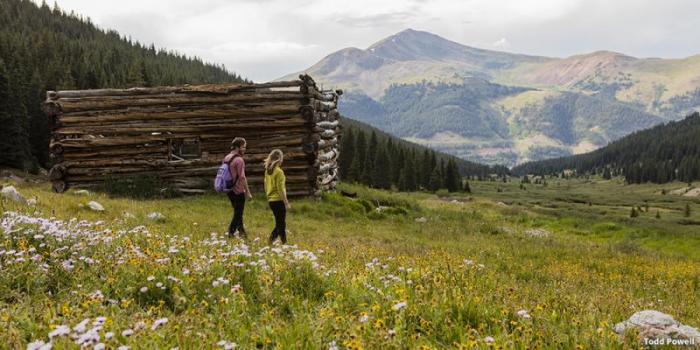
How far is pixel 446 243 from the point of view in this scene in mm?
16109

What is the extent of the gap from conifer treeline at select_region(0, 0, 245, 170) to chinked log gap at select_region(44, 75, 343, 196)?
28170 mm

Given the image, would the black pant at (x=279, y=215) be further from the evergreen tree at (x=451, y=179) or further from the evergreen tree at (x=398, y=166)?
the evergreen tree at (x=451, y=179)

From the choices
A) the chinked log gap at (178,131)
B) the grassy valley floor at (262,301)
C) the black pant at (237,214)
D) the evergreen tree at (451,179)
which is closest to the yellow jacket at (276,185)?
the black pant at (237,214)

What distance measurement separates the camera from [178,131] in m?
22.2

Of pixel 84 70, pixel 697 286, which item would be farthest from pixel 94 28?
pixel 697 286

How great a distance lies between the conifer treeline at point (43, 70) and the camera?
151ft

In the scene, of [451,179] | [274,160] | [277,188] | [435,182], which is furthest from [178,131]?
[451,179]

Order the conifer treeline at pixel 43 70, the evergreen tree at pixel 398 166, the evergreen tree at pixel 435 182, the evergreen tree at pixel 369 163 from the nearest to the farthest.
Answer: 1. the conifer treeline at pixel 43 70
2. the evergreen tree at pixel 369 163
3. the evergreen tree at pixel 398 166
4. the evergreen tree at pixel 435 182

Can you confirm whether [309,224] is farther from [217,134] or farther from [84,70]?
[84,70]

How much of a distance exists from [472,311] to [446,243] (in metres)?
11.1

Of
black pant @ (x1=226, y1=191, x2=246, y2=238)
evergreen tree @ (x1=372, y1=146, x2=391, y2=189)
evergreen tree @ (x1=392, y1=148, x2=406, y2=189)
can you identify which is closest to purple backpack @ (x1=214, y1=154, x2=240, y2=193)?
black pant @ (x1=226, y1=191, x2=246, y2=238)

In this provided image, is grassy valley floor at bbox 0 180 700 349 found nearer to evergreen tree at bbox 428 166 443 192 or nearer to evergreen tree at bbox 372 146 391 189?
evergreen tree at bbox 372 146 391 189

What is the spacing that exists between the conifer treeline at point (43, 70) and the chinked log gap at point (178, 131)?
92.4 feet

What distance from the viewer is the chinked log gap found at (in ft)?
72.7
